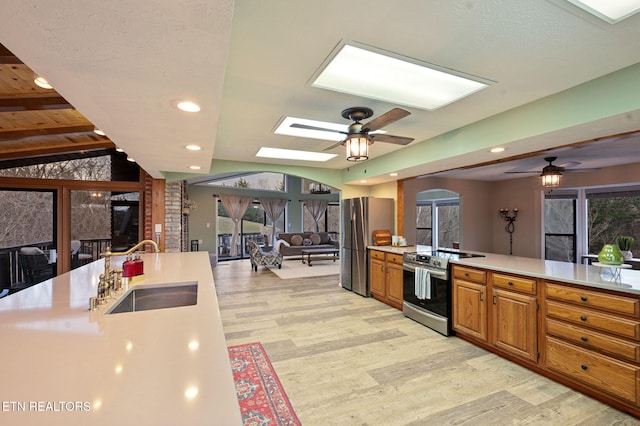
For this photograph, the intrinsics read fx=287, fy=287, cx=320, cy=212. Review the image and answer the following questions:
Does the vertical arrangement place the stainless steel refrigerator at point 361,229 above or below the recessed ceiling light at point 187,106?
below

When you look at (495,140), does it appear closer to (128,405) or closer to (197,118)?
(197,118)

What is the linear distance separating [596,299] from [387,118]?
212 cm

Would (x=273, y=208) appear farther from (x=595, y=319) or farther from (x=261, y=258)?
(x=595, y=319)

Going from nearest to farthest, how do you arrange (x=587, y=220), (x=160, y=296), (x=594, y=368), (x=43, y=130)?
1. (x=160, y=296)
2. (x=594, y=368)
3. (x=43, y=130)
4. (x=587, y=220)

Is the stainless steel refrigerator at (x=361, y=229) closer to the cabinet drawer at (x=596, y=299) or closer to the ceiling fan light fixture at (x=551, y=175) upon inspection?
the ceiling fan light fixture at (x=551, y=175)

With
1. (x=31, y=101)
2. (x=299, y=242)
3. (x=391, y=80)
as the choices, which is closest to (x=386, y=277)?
(x=391, y=80)

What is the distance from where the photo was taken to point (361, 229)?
5234 millimetres

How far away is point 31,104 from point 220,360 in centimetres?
346

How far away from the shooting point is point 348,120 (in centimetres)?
300

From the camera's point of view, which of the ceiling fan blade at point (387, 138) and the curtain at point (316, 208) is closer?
the ceiling fan blade at point (387, 138)

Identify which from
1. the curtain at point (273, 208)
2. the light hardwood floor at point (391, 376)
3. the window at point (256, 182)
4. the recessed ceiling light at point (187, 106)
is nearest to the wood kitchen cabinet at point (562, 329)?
the light hardwood floor at point (391, 376)

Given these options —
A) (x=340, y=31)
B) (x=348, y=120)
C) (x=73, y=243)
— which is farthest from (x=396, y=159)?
(x=73, y=243)

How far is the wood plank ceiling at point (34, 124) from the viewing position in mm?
2506

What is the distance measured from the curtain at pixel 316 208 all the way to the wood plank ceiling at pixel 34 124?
7.07 meters
